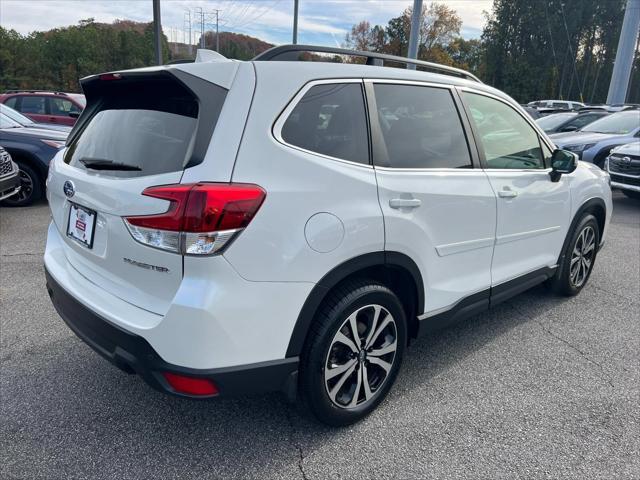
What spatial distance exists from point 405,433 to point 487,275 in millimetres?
1230

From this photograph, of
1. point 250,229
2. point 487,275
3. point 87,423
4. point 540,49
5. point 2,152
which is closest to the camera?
point 250,229

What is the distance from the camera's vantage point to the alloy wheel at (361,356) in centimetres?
245

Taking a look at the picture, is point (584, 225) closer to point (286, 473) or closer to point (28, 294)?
point (286, 473)

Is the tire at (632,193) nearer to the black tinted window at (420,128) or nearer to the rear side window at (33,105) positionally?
the black tinted window at (420,128)

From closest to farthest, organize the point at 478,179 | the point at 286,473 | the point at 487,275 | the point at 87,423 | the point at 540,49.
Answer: the point at 286,473 < the point at 87,423 < the point at 478,179 < the point at 487,275 < the point at 540,49

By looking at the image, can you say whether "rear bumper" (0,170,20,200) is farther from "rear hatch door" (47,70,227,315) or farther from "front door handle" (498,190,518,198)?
"front door handle" (498,190,518,198)

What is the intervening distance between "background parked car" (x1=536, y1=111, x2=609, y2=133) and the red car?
1195cm

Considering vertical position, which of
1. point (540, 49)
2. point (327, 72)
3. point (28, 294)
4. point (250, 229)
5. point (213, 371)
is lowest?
point (28, 294)

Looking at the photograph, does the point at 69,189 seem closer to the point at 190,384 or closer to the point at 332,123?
the point at 190,384

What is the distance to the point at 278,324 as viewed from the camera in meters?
2.12

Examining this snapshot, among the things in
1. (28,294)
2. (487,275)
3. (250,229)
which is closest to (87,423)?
(250,229)

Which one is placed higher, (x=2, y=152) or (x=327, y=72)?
(x=327, y=72)

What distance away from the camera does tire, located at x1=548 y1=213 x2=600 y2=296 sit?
4.23m

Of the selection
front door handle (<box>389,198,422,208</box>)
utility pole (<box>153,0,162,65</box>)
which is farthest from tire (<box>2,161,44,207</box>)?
front door handle (<box>389,198,422,208</box>)
